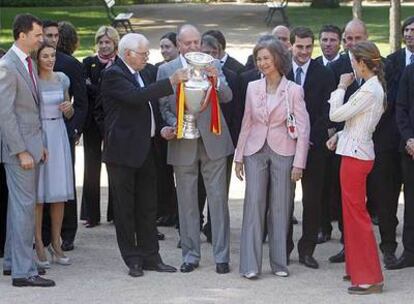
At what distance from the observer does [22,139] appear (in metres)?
8.34

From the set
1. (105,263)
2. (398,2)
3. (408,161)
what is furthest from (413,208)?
(398,2)

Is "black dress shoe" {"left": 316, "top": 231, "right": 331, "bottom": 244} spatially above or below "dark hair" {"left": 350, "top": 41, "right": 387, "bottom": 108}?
below

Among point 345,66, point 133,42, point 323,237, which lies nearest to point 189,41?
point 133,42

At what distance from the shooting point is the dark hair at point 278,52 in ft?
28.2

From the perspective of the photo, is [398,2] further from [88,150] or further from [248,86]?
[248,86]

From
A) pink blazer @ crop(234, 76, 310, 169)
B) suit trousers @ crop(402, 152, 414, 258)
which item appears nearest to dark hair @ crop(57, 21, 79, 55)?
pink blazer @ crop(234, 76, 310, 169)

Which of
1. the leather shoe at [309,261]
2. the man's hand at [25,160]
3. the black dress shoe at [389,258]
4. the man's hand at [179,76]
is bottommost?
the leather shoe at [309,261]

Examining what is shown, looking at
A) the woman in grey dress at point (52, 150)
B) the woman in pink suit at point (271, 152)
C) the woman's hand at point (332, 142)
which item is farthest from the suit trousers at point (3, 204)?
the woman's hand at point (332, 142)

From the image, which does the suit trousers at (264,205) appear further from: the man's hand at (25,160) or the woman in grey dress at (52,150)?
the man's hand at (25,160)

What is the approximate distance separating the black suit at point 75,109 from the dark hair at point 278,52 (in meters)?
2.00

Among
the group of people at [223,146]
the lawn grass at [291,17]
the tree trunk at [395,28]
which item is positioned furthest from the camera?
the lawn grass at [291,17]

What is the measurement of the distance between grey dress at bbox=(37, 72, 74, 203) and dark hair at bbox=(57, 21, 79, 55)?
971 millimetres

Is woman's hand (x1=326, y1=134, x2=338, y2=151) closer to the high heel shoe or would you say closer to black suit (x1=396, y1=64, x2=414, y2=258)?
black suit (x1=396, y1=64, x2=414, y2=258)

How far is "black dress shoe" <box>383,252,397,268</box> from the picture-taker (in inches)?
361
